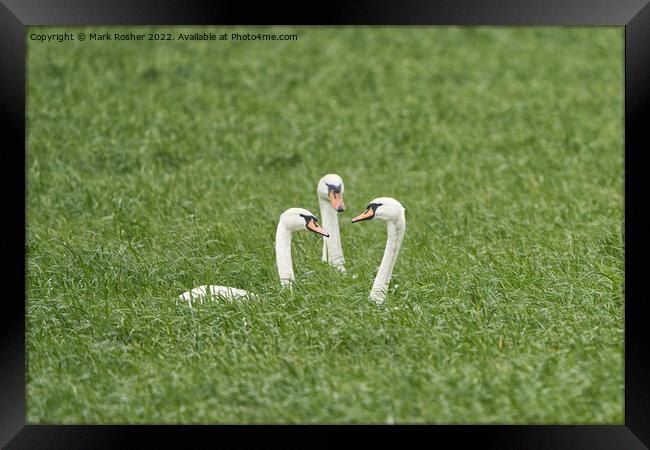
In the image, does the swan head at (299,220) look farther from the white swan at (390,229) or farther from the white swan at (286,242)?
the white swan at (390,229)

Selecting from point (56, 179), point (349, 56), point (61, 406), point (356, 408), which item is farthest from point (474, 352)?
point (349, 56)

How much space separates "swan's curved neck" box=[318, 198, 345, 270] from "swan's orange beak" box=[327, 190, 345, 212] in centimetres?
17

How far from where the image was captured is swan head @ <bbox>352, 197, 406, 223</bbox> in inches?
296

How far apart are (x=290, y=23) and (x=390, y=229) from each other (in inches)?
76.8

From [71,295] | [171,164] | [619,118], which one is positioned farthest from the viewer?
[619,118]

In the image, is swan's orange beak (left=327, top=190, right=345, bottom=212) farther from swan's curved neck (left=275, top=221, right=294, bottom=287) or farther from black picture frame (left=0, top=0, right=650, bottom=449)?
black picture frame (left=0, top=0, right=650, bottom=449)

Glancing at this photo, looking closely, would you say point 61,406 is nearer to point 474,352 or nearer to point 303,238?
point 474,352

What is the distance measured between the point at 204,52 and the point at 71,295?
816cm

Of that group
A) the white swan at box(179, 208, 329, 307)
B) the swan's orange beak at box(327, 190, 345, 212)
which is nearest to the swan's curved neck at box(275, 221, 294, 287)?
the white swan at box(179, 208, 329, 307)

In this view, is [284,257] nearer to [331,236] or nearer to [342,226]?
[331,236]

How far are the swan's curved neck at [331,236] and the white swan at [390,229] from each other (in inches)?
28.9

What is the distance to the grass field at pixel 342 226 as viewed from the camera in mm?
6395

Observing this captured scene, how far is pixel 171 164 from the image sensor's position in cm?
1189

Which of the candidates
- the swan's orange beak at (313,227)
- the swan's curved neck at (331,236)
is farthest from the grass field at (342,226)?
the swan's orange beak at (313,227)
